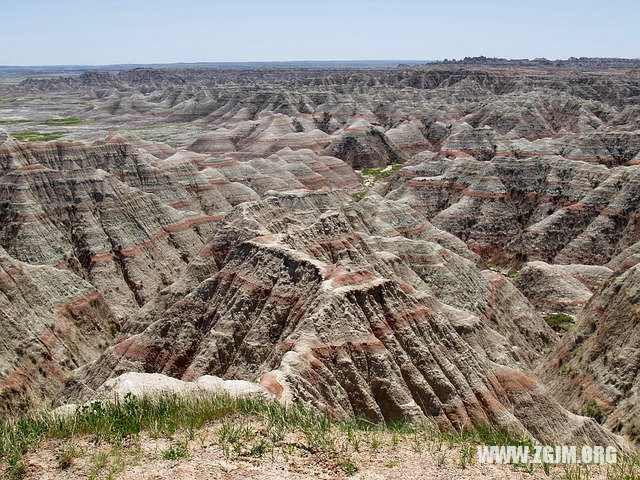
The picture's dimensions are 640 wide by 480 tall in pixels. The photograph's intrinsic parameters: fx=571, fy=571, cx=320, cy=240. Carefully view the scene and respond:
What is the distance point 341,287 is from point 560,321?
3195 centimetres

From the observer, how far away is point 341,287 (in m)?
26.4

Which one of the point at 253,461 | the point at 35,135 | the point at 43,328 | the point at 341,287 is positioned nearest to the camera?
the point at 253,461

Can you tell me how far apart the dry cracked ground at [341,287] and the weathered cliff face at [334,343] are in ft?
0.34

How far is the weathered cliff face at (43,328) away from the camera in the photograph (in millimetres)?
35406

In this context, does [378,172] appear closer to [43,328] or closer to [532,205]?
[532,205]

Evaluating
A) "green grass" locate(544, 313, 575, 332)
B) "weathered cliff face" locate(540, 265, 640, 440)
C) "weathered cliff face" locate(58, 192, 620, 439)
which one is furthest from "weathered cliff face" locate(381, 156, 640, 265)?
"weathered cliff face" locate(58, 192, 620, 439)

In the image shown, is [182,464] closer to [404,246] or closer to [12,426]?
[12,426]

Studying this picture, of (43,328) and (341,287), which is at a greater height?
(341,287)

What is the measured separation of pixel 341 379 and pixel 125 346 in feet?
47.2

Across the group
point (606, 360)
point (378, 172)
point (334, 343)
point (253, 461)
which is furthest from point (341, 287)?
point (378, 172)

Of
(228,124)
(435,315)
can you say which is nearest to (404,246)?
(435,315)

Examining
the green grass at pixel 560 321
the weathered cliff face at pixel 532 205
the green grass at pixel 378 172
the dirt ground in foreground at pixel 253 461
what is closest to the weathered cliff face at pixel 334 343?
the dirt ground in foreground at pixel 253 461

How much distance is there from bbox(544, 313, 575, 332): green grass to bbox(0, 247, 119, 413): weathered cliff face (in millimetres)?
38036

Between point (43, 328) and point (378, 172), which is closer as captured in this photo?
point (43, 328)
